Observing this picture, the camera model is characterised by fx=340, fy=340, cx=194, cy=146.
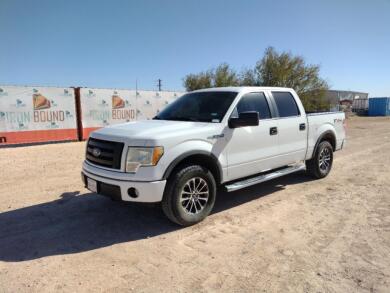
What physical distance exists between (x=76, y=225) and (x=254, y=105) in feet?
10.9

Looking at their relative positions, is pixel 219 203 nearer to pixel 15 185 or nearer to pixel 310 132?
pixel 310 132

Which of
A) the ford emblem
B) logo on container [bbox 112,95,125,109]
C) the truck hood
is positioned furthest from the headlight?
logo on container [bbox 112,95,125,109]

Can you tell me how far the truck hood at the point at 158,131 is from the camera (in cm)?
432

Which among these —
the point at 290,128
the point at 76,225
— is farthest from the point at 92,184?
the point at 290,128

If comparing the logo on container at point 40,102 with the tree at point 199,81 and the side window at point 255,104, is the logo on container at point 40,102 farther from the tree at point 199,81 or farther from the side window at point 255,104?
the tree at point 199,81

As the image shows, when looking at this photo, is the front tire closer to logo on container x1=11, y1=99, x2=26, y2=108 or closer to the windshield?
the windshield

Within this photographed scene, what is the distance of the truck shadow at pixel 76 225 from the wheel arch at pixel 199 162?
722mm

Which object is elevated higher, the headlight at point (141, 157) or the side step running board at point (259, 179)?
the headlight at point (141, 157)

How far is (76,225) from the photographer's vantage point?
475cm

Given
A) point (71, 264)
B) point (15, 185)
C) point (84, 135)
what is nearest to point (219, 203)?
point (71, 264)

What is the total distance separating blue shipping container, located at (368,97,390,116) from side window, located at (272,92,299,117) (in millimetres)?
41507

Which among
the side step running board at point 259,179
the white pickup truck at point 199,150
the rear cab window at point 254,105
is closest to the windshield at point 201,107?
the white pickup truck at point 199,150

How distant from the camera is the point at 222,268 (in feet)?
11.6

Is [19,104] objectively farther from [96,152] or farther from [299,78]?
[299,78]
